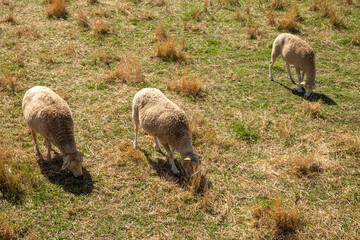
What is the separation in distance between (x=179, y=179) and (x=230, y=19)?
879cm

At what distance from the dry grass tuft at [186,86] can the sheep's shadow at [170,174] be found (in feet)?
8.24

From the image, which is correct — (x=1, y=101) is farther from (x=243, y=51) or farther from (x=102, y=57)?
(x=243, y=51)

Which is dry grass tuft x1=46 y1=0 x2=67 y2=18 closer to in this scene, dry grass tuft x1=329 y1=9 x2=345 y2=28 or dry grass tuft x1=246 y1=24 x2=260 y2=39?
dry grass tuft x1=246 y1=24 x2=260 y2=39

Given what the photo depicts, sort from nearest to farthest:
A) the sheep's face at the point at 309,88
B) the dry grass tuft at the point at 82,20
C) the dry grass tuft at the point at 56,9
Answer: the sheep's face at the point at 309,88 → the dry grass tuft at the point at 82,20 → the dry grass tuft at the point at 56,9

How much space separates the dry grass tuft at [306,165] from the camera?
20.7 ft

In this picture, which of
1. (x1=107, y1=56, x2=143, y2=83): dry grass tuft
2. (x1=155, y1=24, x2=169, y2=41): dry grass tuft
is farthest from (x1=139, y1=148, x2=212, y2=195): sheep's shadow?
(x1=155, y1=24, x2=169, y2=41): dry grass tuft

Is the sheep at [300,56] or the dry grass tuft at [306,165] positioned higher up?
the sheep at [300,56]

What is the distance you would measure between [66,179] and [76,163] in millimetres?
432

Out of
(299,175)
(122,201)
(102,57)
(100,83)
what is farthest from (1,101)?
(299,175)

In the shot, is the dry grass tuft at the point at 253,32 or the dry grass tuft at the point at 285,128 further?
the dry grass tuft at the point at 253,32

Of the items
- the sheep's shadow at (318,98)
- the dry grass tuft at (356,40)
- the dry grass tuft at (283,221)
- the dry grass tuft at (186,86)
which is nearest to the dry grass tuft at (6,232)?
the dry grass tuft at (283,221)

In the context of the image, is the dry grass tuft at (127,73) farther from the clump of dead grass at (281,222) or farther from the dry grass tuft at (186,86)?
the clump of dead grass at (281,222)

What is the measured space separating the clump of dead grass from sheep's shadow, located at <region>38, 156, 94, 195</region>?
326 cm

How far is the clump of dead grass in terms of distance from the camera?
5133 mm
